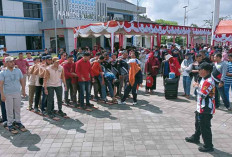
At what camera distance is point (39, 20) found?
82.6 feet

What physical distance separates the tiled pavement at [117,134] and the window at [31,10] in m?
20.9

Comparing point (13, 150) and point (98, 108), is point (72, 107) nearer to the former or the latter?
point (98, 108)

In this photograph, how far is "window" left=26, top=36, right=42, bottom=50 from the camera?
24750mm

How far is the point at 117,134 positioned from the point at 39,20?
23.9 metres

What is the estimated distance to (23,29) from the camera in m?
23.9

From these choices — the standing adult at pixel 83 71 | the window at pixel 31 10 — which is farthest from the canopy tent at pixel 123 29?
the window at pixel 31 10

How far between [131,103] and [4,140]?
13.5 ft

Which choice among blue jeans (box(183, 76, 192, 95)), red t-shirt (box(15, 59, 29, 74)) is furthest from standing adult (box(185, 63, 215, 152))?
red t-shirt (box(15, 59, 29, 74))

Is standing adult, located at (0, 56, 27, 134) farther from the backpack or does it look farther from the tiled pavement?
the backpack

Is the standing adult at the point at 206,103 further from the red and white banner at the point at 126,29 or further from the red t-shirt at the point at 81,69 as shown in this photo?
the red and white banner at the point at 126,29

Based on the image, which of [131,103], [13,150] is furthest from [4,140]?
[131,103]

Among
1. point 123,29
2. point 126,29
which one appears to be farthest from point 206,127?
point 123,29

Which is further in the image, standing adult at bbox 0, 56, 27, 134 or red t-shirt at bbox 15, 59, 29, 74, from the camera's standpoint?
red t-shirt at bbox 15, 59, 29, 74

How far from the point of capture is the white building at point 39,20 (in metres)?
22.5
